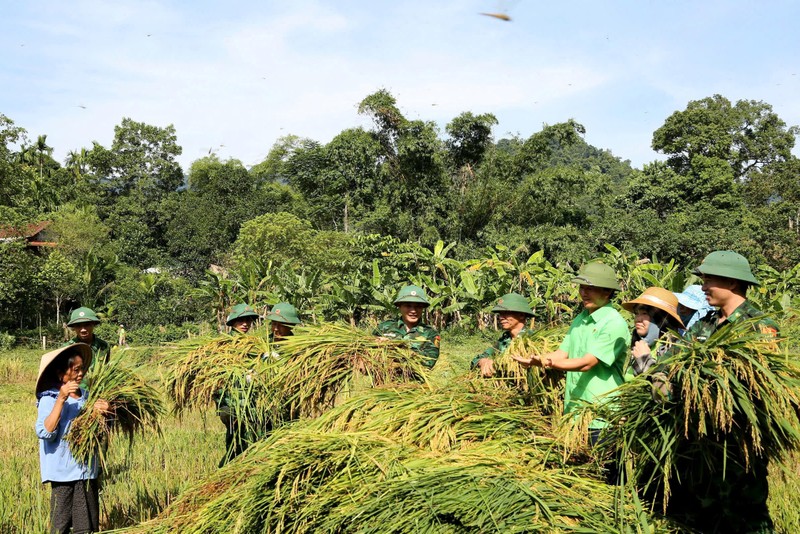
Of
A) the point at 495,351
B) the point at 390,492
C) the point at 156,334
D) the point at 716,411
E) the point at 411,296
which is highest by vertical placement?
the point at 411,296

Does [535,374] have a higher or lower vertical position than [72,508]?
higher

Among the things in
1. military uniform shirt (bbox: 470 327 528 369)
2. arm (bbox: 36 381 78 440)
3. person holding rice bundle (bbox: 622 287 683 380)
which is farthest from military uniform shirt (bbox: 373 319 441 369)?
arm (bbox: 36 381 78 440)

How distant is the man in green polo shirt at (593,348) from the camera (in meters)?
3.04

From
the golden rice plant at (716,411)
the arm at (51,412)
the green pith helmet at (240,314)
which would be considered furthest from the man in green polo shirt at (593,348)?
the arm at (51,412)

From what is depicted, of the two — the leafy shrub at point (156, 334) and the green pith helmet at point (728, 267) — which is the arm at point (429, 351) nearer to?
the green pith helmet at point (728, 267)

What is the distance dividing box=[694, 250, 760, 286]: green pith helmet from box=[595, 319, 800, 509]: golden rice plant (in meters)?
0.30

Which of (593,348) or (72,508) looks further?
(72,508)

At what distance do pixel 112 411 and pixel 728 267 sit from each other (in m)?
3.34

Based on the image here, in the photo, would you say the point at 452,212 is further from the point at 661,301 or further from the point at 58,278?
the point at 661,301

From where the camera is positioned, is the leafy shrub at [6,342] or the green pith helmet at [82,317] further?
the leafy shrub at [6,342]

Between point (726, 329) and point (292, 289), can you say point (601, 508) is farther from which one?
point (292, 289)

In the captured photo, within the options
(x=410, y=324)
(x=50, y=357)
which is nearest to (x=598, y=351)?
(x=410, y=324)

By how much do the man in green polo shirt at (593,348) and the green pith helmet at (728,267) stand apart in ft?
1.63

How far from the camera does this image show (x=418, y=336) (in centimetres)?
417
